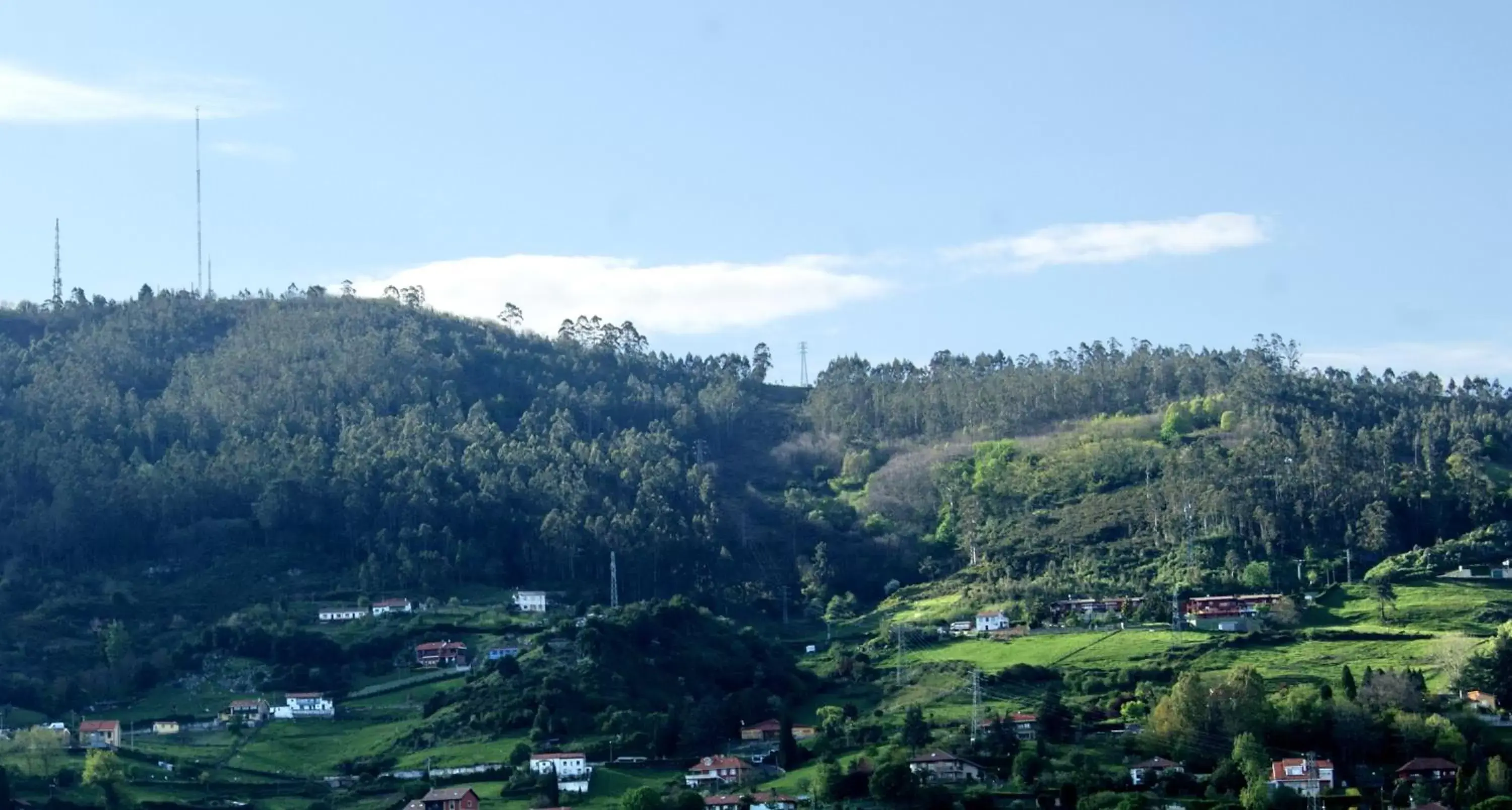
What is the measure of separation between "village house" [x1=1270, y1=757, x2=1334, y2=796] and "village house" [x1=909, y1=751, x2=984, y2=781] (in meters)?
9.67

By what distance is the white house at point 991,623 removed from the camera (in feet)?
319

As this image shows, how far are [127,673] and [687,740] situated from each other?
25.5 m

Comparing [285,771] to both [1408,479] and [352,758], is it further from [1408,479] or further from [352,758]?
[1408,479]

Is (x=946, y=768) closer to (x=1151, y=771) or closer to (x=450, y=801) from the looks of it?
(x=1151, y=771)

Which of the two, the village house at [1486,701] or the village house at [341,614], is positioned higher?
the village house at [341,614]

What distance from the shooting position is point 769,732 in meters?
80.6

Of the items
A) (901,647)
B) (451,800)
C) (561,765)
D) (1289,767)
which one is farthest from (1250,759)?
(451,800)

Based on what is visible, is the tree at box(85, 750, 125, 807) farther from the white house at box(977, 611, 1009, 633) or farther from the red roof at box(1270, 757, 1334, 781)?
the white house at box(977, 611, 1009, 633)

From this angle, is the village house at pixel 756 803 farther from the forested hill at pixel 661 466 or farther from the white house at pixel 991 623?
the forested hill at pixel 661 466

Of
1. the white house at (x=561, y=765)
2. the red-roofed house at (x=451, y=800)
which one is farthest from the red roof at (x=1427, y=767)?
the red-roofed house at (x=451, y=800)

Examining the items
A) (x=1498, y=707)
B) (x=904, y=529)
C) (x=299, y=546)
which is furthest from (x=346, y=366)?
(x=1498, y=707)

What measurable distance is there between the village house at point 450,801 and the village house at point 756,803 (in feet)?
25.6

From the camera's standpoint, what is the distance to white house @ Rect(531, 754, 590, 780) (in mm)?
74062

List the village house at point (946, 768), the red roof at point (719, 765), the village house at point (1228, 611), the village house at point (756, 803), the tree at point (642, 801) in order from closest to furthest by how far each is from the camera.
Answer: the tree at point (642, 801) < the village house at point (756, 803) < the village house at point (946, 768) < the red roof at point (719, 765) < the village house at point (1228, 611)
